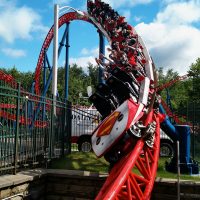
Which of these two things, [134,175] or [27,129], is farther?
[27,129]

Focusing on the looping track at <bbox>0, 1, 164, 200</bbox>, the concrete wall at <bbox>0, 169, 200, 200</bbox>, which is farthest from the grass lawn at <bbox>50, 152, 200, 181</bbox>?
the looping track at <bbox>0, 1, 164, 200</bbox>

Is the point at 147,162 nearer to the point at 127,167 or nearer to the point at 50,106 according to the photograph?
the point at 127,167

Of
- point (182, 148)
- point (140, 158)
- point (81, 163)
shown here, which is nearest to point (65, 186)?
point (81, 163)

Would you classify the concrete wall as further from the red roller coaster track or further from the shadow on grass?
the shadow on grass

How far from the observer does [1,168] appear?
6.98 meters

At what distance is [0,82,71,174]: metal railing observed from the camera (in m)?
7.22

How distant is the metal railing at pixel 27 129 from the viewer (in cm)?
722

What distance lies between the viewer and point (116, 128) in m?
6.54

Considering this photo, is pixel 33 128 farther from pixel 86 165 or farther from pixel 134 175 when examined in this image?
pixel 134 175

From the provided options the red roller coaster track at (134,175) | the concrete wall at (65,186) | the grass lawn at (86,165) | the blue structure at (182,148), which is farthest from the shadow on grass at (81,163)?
the red roller coaster track at (134,175)

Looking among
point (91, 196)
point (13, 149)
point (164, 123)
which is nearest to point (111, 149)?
point (91, 196)

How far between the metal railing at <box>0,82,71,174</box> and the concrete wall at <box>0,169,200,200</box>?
43 cm

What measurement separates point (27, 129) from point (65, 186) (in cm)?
159

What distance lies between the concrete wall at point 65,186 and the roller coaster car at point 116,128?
1.17 m
